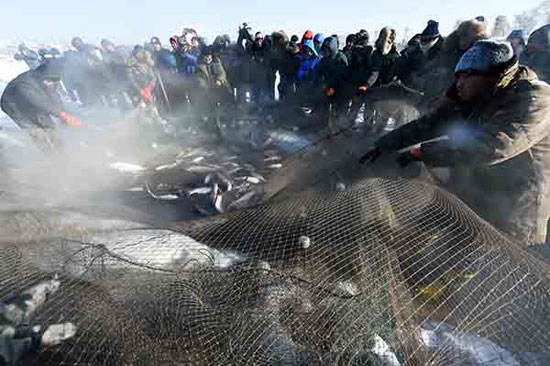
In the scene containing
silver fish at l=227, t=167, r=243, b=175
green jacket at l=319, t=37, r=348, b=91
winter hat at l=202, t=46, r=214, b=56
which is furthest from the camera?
winter hat at l=202, t=46, r=214, b=56

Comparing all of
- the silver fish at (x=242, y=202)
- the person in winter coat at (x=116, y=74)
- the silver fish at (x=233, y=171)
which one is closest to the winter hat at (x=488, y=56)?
the silver fish at (x=242, y=202)

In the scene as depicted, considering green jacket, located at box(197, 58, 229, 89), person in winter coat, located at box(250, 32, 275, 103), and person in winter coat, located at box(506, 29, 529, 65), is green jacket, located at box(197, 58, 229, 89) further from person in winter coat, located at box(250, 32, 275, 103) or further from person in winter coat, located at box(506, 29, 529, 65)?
person in winter coat, located at box(506, 29, 529, 65)

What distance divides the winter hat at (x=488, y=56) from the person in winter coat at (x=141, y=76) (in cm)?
952

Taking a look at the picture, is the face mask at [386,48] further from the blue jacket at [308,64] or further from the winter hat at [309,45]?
the winter hat at [309,45]

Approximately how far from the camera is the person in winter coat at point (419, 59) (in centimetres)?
652

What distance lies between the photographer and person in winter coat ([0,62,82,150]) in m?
6.79

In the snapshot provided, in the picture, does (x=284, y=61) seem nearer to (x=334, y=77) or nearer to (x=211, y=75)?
(x=211, y=75)

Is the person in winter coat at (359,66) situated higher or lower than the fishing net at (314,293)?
higher

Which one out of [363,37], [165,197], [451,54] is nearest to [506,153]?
[451,54]

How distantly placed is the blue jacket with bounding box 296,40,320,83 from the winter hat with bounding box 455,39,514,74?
7137 millimetres

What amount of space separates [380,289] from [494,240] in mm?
1123

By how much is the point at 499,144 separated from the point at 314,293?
6.91 ft

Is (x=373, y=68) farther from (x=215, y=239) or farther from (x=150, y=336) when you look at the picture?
(x=150, y=336)

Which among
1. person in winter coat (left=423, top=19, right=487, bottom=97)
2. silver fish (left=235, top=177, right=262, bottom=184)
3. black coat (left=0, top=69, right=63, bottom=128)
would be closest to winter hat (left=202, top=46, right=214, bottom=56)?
black coat (left=0, top=69, right=63, bottom=128)
